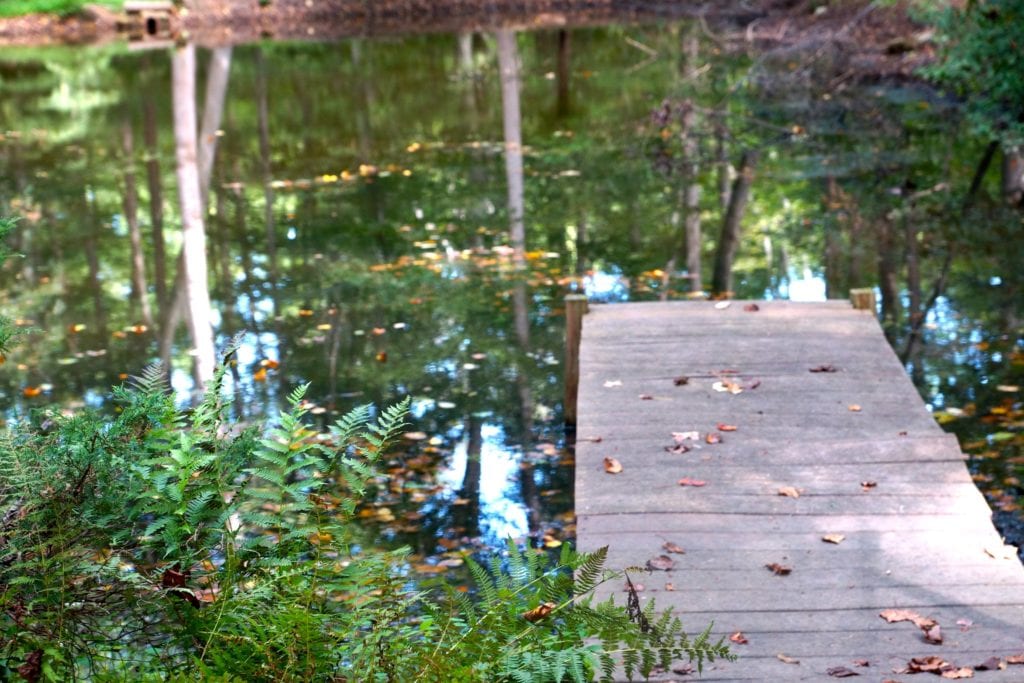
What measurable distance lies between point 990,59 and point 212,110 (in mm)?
13268

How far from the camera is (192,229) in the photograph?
13383 millimetres

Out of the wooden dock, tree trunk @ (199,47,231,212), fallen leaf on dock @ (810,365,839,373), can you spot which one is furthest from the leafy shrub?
tree trunk @ (199,47,231,212)

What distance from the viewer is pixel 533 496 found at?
7051mm

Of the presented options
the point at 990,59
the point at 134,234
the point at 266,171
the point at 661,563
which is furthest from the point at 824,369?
the point at 266,171

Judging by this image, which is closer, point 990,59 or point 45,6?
point 990,59

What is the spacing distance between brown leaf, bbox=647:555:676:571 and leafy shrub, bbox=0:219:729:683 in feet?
5.51

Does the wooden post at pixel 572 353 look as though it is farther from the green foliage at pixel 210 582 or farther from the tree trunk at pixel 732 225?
the green foliage at pixel 210 582

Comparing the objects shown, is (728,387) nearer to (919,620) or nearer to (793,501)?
(793,501)

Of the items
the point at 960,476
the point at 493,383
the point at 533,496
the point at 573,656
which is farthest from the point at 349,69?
the point at 573,656

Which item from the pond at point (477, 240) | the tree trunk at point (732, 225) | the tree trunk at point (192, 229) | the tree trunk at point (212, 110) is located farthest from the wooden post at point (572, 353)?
the tree trunk at point (212, 110)

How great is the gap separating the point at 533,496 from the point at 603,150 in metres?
10.6

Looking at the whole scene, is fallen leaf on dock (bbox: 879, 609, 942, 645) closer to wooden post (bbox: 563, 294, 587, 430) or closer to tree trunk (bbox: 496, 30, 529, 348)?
wooden post (bbox: 563, 294, 587, 430)

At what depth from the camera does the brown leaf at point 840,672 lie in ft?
13.3

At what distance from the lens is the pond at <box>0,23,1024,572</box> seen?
8.05m
